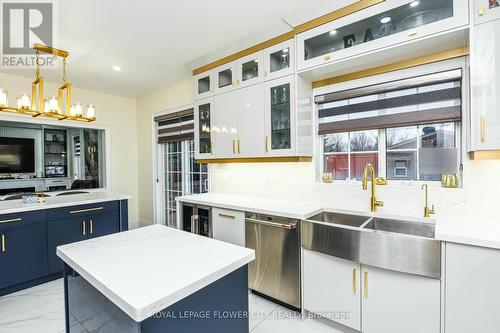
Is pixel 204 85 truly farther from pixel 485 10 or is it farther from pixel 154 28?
pixel 485 10

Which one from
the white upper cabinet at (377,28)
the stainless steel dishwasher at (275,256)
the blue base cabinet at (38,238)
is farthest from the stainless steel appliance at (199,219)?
the white upper cabinet at (377,28)

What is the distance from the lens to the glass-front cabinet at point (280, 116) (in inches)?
98.1

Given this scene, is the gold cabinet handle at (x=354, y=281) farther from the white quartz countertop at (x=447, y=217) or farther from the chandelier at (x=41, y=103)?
the chandelier at (x=41, y=103)

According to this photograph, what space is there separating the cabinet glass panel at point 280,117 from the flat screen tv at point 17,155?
470cm

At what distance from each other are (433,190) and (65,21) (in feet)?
11.8

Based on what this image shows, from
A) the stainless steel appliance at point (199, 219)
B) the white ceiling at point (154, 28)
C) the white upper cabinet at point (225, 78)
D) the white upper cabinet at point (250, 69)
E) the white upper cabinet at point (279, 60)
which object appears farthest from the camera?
the white upper cabinet at point (225, 78)

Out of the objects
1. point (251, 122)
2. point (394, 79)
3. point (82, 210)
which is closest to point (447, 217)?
point (394, 79)

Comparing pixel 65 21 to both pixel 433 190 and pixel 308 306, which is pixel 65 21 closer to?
pixel 308 306

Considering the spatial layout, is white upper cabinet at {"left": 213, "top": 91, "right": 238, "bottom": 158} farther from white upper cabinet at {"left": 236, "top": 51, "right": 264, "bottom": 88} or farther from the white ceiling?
the white ceiling

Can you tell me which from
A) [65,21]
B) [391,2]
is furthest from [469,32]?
[65,21]

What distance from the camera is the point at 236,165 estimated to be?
338 centimetres

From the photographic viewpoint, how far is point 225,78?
3.11 meters

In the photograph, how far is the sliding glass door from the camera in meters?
4.11

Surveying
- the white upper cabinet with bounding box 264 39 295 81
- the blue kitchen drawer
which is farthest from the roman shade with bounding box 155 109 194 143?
the white upper cabinet with bounding box 264 39 295 81
